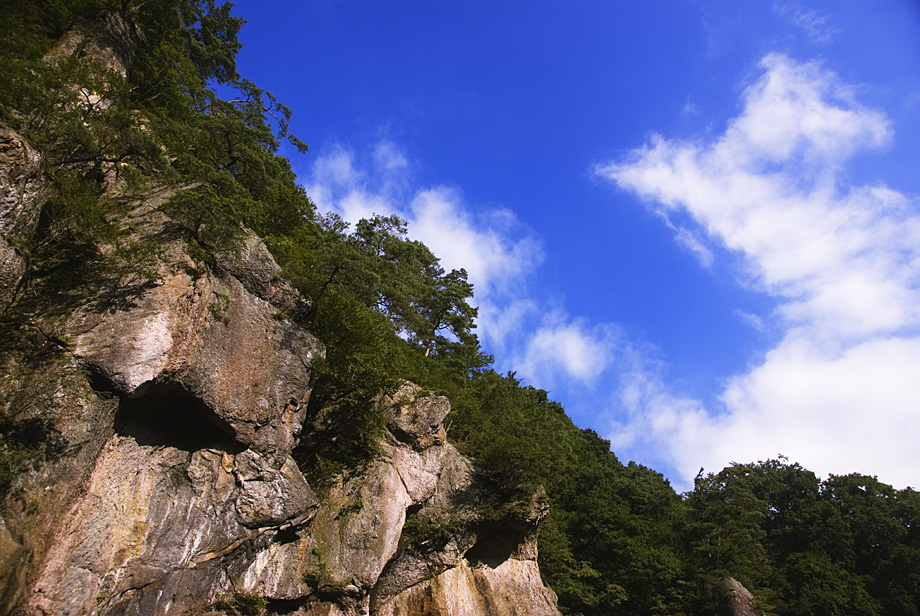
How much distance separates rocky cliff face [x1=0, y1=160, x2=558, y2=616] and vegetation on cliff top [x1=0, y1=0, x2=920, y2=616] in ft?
1.95

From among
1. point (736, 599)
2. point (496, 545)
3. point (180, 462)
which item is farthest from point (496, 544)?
point (736, 599)

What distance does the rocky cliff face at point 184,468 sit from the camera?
9.01 metres

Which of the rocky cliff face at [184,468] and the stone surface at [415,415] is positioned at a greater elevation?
the stone surface at [415,415]

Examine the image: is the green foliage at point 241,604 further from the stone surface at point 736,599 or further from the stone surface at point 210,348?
the stone surface at point 736,599

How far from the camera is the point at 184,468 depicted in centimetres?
1148

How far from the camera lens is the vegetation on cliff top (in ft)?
35.1

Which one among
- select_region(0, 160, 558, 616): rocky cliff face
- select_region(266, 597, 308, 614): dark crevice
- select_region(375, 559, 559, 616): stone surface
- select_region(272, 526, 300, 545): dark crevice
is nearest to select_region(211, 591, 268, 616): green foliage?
select_region(0, 160, 558, 616): rocky cliff face

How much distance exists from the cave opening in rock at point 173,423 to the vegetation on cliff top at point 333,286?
2197 millimetres

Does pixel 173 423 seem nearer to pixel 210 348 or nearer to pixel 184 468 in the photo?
pixel 184 468

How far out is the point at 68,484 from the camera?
920 centimetres

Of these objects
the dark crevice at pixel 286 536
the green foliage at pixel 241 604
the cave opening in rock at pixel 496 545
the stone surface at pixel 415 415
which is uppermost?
the stone surface at pixel 415 415

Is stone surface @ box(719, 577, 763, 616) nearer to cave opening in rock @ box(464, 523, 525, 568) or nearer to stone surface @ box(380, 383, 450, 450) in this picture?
cave opening in rock @ box(464, 523, 525, 568)

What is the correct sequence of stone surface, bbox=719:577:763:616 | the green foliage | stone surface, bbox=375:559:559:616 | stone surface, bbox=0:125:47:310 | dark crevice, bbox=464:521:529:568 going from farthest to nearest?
stone surface, bbox=719:577:763:616 < dark crevice, bbox=464:521:529:568 < stone surface, bbox=375:559:559:616 < the green foliage < stone surface, bbox=0:125:47:310

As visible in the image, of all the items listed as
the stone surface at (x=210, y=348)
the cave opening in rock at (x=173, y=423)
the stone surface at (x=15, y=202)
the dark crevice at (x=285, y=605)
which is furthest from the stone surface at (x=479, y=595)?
the stone surface at (x=15, y=202)
